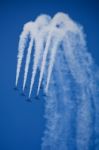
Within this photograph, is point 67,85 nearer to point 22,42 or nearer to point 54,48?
point 54,48

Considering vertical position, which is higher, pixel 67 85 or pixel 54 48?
pixel 54 48

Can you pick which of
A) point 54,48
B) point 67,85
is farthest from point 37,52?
point 67,85

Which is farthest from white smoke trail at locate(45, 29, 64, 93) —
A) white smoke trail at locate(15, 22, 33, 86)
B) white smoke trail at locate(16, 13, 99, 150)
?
white smoke trail at locate(15, 22, 33, 86)

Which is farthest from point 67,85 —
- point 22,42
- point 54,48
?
point 22,42

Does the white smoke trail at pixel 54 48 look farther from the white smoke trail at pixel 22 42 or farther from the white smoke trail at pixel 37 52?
the white smoke trail at pixel 22 42

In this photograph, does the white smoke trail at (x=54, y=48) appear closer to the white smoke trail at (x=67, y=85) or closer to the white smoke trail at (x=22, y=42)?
the white smoke trail at (x=67, y=85)

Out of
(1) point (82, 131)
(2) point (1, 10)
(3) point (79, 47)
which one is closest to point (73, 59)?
(3) point (79, 47)

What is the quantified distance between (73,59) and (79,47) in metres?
0.08

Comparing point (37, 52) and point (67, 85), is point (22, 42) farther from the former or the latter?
point (67, 85)

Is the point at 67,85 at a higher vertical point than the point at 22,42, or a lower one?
lower

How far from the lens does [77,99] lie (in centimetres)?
151

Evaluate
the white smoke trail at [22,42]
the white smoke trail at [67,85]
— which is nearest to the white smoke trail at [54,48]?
the white smoke trail at [67,85]

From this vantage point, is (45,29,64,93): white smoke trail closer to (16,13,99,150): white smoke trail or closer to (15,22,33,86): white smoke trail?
(16,13,99,150): white smoke trail

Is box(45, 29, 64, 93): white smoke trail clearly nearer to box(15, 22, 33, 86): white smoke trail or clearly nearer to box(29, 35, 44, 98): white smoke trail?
box(29, 35, 44, 98): white smoke trail
